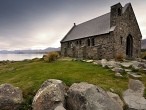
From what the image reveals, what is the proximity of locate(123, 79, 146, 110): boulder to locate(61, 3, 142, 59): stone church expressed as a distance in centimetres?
1848

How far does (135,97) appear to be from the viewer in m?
17.5

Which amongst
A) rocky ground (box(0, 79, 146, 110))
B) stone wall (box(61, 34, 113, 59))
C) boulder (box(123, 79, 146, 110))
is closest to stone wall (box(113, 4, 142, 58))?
stone wall (box(61, 34, 113, 59))

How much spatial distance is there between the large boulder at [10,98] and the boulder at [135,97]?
8.31 m

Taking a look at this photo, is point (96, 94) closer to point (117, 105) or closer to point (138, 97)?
point (117, 105)

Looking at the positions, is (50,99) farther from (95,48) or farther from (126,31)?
(126,31)

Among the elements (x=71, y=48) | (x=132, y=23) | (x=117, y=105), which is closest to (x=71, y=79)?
(x=117, y=105)

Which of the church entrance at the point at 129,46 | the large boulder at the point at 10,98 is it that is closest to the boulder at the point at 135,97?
the large boulder at the point at 10,98

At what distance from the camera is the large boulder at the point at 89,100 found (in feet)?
45.4

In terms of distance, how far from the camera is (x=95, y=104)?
45.4 feet

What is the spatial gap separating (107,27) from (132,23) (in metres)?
5.89

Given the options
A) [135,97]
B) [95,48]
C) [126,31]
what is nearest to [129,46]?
[126,31]

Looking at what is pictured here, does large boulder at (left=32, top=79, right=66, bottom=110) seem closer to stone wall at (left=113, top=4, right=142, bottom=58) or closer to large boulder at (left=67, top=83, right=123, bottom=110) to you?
large boulder at (left=67, top=83, right=123, bottom=110)

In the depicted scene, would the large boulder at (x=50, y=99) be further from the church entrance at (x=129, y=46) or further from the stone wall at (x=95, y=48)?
the church entrance at (x=129, y=46)

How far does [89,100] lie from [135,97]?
17.5ft
